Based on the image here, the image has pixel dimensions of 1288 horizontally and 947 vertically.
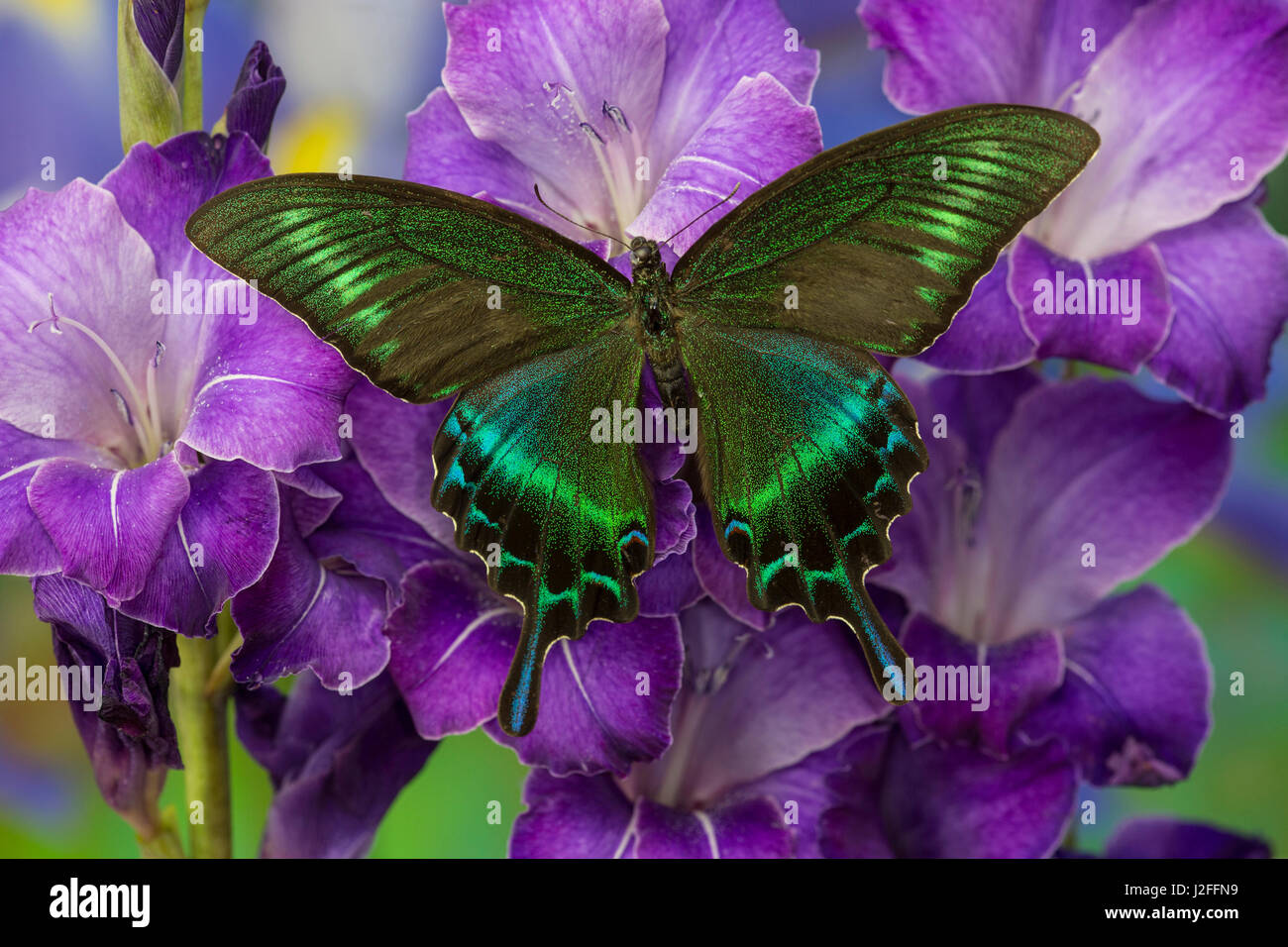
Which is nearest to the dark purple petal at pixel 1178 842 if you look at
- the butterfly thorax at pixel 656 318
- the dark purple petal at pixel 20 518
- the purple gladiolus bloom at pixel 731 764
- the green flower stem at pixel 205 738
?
the purple gladiolus bloom at pixel 731 764

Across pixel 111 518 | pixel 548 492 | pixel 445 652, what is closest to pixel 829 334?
pixel 548 492

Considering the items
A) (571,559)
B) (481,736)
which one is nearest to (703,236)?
(571,559)

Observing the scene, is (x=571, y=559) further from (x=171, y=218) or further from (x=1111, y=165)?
(x=1111, y=165)

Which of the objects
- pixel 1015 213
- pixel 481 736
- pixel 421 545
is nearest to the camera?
pixel 1015 213

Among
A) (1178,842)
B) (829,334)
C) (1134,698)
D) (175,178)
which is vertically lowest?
(1178,842)

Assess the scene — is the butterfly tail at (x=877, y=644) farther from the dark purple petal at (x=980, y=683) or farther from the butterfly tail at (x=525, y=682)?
the butterfly tail at (x=525, y=682)

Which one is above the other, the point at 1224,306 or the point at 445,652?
the point at 1224,306

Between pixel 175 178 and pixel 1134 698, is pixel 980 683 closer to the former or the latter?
pixel 1134 698
